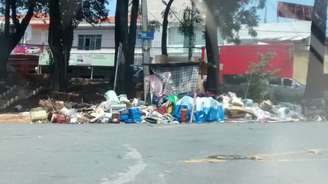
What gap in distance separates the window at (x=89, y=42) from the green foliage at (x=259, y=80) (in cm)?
3842

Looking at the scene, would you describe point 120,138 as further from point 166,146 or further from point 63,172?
point 63,172

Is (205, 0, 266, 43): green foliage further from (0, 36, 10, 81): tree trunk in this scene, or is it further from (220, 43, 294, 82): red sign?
(0, 36, 10, 81): tree trunk

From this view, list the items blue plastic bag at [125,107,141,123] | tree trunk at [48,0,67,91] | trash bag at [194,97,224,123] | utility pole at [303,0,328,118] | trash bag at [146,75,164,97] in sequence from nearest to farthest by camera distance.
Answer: blue plastic bag at [125,107,141,123], trash bag at [194,97,224,123], trash bag at [146,75,164,97], utility pole at [303,0,328,118], tree trunk at [48,0,67,91]

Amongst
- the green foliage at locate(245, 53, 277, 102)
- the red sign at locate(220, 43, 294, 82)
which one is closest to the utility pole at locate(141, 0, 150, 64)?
the green foliage at locate(245, 53, 277, 102)

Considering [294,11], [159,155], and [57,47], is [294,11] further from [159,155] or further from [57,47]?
[159,155]

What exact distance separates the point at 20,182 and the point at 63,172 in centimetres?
109

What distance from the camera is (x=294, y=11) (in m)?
31.8

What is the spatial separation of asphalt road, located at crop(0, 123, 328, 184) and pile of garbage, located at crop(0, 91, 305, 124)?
2417 millimetres

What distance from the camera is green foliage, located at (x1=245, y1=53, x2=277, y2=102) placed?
2944cm

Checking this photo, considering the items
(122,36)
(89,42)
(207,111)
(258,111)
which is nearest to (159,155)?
(207,111)

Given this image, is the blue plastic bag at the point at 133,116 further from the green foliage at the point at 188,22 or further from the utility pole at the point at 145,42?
the green foliage at the point at 188,22

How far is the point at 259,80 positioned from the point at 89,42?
133ft

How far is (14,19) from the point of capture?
114ft

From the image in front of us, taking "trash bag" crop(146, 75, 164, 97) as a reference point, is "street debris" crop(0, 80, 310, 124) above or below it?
below
